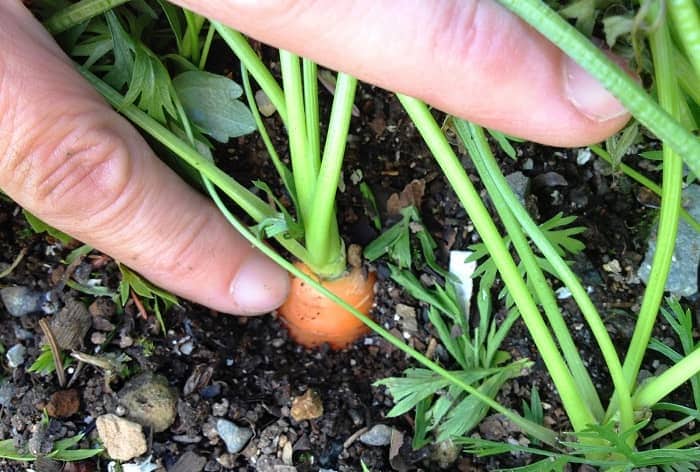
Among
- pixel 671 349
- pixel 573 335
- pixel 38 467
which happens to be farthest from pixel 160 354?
pixel 671 349

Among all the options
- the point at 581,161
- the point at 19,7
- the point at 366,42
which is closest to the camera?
the point at 366,42

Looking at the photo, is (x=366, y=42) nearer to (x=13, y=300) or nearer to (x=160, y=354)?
(x=160, y=354)

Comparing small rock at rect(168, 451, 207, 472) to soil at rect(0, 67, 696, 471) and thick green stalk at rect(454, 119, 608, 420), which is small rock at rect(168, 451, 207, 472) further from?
thick green stalk at rect(454, 119, 608, 420)

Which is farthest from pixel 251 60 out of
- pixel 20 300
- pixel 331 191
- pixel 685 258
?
pixel 685 258

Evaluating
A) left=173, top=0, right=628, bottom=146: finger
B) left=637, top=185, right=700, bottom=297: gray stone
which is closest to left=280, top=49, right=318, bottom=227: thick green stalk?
left=173, top=0, right=628, bottom=146: finger

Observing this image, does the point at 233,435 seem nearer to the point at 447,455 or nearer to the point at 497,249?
the point at 447,455

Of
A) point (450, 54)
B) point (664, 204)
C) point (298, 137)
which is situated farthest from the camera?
point (298, 137)
